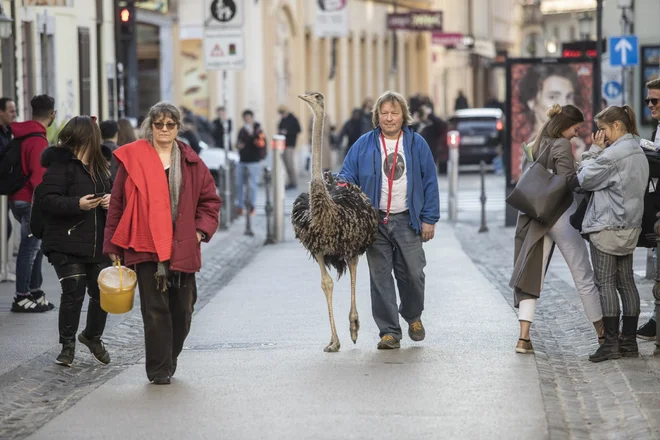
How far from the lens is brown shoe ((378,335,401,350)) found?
1108cm

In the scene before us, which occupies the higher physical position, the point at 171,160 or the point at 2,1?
the point at 2,1

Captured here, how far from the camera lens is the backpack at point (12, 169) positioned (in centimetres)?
1332

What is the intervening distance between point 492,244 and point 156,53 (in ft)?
66.5

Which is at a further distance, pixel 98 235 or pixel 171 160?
pixel 98 235

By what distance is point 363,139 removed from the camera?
1114 centimetres

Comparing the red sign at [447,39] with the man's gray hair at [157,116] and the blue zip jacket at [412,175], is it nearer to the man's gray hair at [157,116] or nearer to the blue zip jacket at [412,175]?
the blue zip jacket at [412,175]

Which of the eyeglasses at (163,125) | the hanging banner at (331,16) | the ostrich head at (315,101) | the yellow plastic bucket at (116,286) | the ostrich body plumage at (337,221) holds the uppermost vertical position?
the hanging banner at (331,16)

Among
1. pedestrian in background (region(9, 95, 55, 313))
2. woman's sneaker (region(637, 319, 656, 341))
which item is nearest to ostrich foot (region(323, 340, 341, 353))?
woman's sneaker (region(637, 319, 656, 341))

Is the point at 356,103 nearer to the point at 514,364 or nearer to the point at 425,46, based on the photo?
the point at 425,46

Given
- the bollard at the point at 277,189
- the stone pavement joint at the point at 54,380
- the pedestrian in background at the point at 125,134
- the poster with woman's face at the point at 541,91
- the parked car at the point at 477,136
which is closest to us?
the stone pavement joint at the point at 54,380

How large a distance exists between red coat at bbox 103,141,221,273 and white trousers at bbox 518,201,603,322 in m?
2.30

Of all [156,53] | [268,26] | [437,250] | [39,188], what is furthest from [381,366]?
[268,26]

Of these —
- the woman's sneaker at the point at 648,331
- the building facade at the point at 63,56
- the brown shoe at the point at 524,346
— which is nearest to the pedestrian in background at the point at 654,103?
the woman's sneaker at the point at 648,331

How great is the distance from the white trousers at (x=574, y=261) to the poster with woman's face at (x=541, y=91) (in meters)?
12.2
